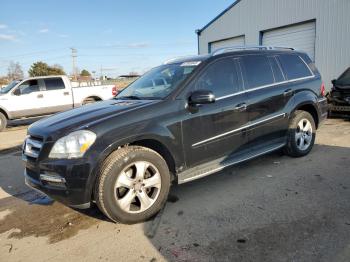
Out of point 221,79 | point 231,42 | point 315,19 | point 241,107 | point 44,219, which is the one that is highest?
point 315,19

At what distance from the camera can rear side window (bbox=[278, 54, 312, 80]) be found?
18.4ft

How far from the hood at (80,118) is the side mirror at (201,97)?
0.48 metres

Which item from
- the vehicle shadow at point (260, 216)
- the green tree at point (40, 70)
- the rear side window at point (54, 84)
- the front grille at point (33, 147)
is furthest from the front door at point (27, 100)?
the green tree at point (40, 70)

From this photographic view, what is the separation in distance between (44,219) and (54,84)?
1018 centimetres

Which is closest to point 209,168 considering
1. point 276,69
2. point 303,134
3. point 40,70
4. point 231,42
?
point 276,69

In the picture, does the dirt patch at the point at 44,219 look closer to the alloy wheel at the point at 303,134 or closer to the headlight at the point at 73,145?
the headlight at the point at 73,145

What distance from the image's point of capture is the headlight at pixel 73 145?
3451 mm

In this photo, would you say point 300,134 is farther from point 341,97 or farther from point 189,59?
point 341,97

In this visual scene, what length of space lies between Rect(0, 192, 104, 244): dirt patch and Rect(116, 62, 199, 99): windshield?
1.64m

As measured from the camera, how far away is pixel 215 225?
11.8 ft

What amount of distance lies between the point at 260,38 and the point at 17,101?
11648 mm

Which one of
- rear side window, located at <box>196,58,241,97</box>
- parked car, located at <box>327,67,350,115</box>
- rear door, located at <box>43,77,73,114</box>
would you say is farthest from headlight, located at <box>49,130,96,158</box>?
rear door, located at <box>43,77,73,114</box>

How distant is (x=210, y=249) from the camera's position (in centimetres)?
314

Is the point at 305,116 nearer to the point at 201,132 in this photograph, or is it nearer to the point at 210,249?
the point at 201,132
